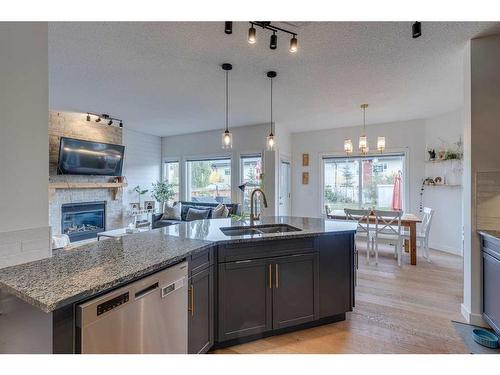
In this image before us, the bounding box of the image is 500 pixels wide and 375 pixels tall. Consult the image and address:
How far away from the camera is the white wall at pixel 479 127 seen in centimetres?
241

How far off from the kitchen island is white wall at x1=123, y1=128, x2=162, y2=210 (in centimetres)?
445

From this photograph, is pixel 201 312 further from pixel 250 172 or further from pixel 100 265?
pixel 250 172

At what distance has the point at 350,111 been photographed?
15.4 feet

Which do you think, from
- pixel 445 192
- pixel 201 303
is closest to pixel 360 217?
pixel 445 192

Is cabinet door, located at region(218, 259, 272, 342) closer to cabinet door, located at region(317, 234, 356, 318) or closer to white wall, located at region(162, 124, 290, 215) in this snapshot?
cabinet door, located at region(317, 234, 356, 318)

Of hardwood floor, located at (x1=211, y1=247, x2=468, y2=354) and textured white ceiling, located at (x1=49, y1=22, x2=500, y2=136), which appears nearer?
hardwood floor, located at (x1=211, y1=247, x2=468, y2=354)

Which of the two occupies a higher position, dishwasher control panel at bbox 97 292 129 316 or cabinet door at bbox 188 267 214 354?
dishwasher control panel at bbox 97 292 129 316

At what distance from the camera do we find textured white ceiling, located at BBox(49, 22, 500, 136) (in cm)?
230

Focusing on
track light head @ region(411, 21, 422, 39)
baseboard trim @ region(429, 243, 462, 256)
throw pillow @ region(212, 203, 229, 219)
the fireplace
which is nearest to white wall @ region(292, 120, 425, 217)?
baseboard trim @ region(429, 243, 462, 256)

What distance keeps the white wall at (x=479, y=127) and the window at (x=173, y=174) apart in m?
6.18

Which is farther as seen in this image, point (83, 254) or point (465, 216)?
point (465, 216)
